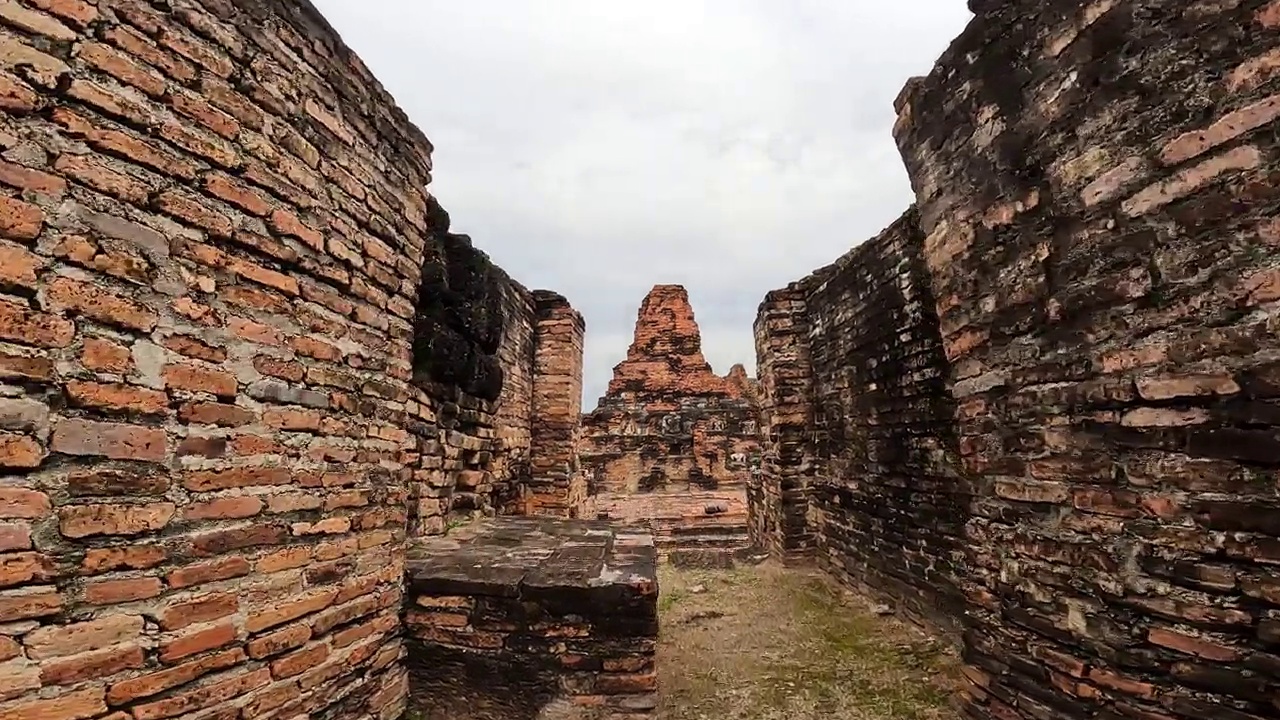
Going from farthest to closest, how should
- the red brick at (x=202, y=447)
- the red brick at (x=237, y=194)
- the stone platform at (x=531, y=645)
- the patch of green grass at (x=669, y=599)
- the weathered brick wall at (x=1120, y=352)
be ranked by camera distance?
1. the patch of green grass at (x=669, y=599)
2. the stone platform at (x=531, y=645)
3. the red brick at (x=237, y=194)
4. the red brick at (x=202, y=447)
5. the weathered brick wall at (x=1120, y=352)

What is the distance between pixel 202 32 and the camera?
2.01 m

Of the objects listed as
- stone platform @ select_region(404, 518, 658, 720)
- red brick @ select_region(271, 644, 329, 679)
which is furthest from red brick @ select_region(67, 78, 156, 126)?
stone platform @ select_region(404, 518, 658, 720)

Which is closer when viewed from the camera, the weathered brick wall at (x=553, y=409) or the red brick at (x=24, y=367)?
the red brick at (x=24, y=367)

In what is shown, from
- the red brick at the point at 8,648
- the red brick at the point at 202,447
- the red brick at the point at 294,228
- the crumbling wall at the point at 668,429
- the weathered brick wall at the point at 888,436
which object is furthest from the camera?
the crumbling wall at the point at 668,429

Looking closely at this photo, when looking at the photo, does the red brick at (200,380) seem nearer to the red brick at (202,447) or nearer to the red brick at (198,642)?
the red brick at (202,447)

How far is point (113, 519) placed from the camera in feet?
5.63

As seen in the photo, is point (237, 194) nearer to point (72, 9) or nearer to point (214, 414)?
point (72, 9)

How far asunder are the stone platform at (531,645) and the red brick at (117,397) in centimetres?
168

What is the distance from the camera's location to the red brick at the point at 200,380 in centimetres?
189

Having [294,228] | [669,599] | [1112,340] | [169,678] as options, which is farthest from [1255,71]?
[669,599]

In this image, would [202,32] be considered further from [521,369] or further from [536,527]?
[521,369]

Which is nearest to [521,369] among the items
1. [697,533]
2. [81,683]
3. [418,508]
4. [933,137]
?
[418,508]

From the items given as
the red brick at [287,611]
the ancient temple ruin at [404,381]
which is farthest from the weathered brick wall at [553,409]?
the red brick at [287,611]

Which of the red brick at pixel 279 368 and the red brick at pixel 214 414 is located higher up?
the red brick at pixel 279 368
